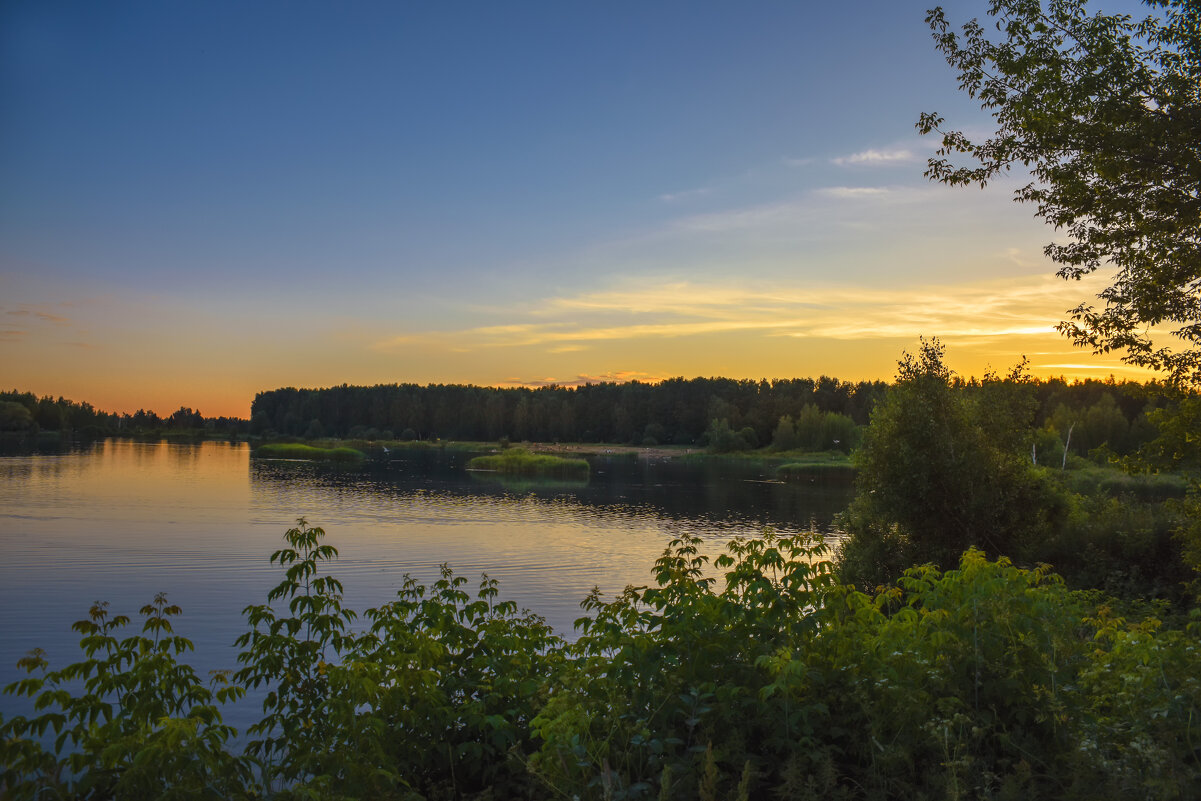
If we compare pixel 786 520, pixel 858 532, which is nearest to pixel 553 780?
pixel 858 532

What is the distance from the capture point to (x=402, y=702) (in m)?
6.23

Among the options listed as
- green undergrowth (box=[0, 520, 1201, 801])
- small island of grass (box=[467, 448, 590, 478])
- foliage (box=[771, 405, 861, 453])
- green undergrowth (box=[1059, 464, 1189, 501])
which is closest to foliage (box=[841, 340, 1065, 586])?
green undergrowth (box=[0, 520, 1201, 801])

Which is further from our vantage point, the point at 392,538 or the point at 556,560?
the point at 392,538

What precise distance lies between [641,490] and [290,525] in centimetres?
2898

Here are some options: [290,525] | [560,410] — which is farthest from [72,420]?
[290,525]

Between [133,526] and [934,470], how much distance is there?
2740cm

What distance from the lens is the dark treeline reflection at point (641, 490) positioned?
39562 millimetres

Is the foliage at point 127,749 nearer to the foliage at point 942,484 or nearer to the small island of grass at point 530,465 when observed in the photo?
the foliage at point 942,484

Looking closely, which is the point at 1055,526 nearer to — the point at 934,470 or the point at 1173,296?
the point at 934,470

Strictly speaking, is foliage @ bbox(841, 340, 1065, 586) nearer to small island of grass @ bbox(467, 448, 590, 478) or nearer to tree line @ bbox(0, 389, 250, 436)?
small island of grass @ bbox(467, 448, 590, 478)

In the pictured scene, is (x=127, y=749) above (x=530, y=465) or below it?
above

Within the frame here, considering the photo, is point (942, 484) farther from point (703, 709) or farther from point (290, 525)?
point (290, 525)

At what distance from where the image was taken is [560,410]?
167750 millimetres

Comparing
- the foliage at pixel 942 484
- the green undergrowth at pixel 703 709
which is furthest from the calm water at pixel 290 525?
the green undergrowth at pixel 703 709
